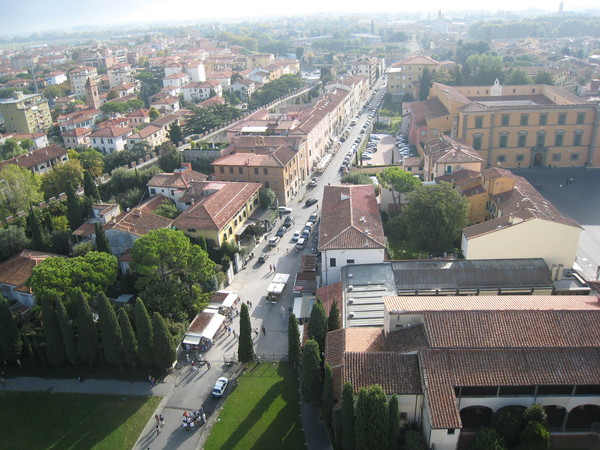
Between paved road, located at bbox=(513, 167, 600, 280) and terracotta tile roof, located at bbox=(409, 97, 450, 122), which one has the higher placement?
terracotta tile roof, located at bbox=(409, 97, 450, 122)

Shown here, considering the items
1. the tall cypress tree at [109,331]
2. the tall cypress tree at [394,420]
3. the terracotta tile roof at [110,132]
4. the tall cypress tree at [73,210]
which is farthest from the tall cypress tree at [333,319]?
the terracotta tile roof at [110,132]

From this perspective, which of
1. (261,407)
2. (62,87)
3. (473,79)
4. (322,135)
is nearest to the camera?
(261,407)

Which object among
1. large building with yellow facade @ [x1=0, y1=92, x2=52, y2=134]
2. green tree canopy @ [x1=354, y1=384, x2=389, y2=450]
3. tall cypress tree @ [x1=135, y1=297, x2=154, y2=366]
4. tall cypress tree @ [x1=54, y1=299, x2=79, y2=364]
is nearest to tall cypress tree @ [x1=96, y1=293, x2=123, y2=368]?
tall cypress tree @ [x1=135, y1=297, x2=154, y2=366]

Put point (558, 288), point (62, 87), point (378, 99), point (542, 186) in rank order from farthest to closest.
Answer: point (62, 87)
point (378, 99)
point (542, 186)
point (558, 288)

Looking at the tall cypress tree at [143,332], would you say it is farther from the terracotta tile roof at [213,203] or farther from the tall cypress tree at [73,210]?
the tall cypress tree at [73,210]

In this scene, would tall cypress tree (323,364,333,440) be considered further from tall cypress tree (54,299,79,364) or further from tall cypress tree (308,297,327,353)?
tall cypress tree (54,299,79,364)

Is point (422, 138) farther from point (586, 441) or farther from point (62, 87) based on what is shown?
point (62, 87)

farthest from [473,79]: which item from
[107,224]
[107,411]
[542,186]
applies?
[107,411]
